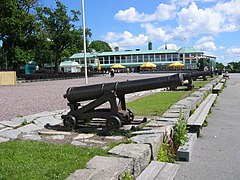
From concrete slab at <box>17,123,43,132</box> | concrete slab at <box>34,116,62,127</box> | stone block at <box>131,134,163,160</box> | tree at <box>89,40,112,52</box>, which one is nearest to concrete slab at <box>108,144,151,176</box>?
stone block at <box>131,134,163,160</box>

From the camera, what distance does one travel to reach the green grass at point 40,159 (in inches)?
141

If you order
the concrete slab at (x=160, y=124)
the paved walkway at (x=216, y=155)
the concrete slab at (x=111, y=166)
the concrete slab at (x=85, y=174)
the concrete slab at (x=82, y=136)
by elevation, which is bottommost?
the paved walkway at (x=216, y=155)

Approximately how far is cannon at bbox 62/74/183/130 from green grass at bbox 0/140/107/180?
53.6 inches

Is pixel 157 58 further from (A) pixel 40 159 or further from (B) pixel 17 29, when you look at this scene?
(A) pixel 40 159

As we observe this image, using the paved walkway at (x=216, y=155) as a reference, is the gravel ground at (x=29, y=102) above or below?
above

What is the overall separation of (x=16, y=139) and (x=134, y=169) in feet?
8.62

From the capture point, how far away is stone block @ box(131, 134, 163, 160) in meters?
4.61

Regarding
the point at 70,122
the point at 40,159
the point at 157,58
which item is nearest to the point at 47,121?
the point at 70,122

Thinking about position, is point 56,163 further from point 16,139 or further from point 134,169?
point 16,139

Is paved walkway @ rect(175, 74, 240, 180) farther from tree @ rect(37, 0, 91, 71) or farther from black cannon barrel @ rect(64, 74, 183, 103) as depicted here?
tree @ rect(37, 0, 91, 71)

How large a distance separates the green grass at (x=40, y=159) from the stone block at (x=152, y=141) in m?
0.61

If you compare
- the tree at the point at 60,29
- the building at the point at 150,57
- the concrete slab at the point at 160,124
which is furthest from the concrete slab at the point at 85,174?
the building at the point at 150,57

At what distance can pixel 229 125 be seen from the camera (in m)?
8.48

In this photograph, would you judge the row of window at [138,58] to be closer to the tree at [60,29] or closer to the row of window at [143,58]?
the row of window at [143,58]
